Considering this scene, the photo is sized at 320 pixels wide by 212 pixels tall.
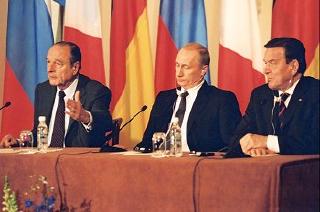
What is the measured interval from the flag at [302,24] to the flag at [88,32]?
178 cm

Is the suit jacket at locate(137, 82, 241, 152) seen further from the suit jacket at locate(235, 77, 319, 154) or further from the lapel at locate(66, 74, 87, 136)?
the lapel at locate(66, 74, 87, 136)

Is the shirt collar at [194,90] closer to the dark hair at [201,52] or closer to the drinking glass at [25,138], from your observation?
the dark hair at [201,52]

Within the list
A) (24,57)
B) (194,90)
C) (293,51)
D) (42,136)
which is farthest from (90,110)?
(24,57)

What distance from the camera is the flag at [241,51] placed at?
18.1 feet

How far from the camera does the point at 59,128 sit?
17.2 feet

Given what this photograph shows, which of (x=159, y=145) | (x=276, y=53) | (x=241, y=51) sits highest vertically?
(x=241, y=51)

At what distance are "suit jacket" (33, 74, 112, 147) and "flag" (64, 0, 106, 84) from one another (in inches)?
36.4

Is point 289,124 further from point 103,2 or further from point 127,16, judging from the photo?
point 103,2

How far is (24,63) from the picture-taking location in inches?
269

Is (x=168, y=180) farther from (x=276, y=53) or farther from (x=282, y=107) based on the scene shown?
(x=276, y=53)

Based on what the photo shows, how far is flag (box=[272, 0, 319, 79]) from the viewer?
510cm

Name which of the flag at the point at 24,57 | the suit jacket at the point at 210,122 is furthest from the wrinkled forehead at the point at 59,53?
the flag at the point at 24,57

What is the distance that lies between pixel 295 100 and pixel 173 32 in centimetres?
200

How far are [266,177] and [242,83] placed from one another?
2.34 metres
